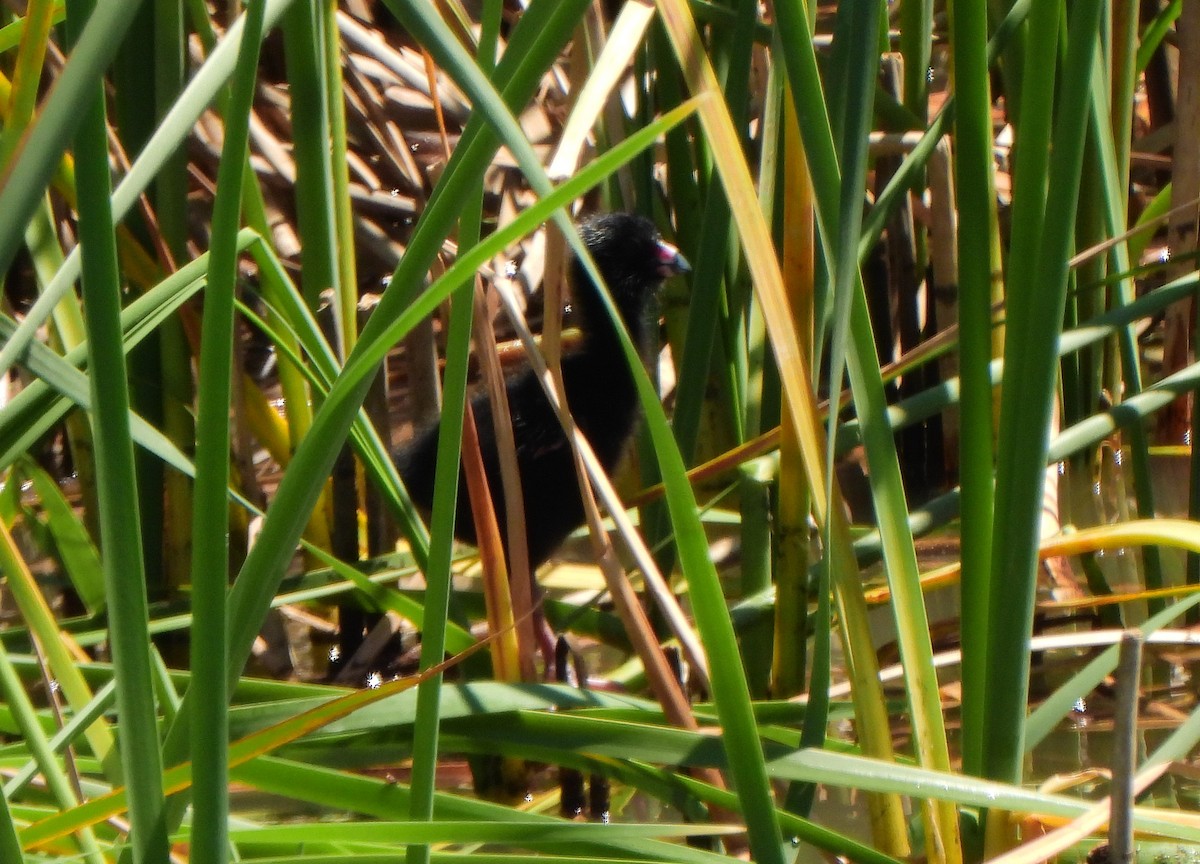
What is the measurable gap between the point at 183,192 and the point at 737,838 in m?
1.16

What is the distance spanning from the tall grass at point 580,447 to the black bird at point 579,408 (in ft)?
0.38

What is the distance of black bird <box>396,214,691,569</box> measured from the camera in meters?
1.99

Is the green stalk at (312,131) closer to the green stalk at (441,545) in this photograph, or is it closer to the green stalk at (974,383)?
the green stalk at (441,545)

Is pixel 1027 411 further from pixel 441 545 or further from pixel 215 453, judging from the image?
pixel 215 453

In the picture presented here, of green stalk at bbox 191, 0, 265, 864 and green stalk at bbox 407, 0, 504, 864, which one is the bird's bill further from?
green stalk at bbox 191, 0, 265, 864

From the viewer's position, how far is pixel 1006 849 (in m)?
1.03

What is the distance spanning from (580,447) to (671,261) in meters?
0.94

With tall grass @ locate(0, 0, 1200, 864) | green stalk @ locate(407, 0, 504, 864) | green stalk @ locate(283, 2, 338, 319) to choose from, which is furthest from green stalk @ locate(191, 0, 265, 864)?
green stalk @ locate(283, 2, 338, 319)

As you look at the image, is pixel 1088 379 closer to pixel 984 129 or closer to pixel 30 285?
pixel 984 129

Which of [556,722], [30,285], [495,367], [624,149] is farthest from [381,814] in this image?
[30,285]

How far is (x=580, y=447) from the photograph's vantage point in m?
1.15

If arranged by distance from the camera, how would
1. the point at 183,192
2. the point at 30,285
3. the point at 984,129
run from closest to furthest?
the point at 984,129 → the point at 183,192 → the point at 30,285

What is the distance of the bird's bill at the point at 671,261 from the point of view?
1955 millimetres

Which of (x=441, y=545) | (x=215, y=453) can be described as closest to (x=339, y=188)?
(x=441, y=545)
